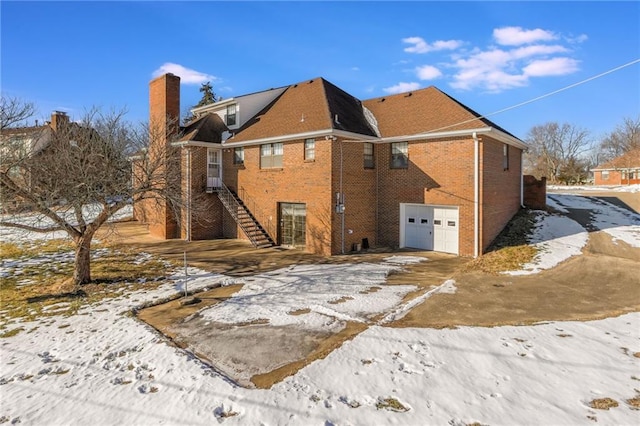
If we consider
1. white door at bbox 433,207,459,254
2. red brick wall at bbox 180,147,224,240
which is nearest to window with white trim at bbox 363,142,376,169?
white door at bbox 433,207,459,254

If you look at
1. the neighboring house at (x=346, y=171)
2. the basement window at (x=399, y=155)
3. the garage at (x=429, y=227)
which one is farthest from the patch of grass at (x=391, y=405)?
the basement window at (x=399, y=155)

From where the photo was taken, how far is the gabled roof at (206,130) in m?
20.2

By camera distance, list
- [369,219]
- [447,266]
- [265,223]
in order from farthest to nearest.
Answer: [265,223], [369,219], [447,266]

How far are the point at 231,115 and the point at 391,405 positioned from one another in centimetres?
2015

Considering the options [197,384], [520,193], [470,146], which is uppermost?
[470,146]

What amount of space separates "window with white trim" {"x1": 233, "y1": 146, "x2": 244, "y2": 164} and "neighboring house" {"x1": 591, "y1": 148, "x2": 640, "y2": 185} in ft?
168

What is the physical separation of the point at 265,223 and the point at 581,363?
49.2 feet

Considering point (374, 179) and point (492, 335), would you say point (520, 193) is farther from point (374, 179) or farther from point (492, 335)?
point (492, 335)

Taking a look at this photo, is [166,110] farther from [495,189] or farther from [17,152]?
[495,189]

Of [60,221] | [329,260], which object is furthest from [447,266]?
[60,221]

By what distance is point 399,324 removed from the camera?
25.7ft

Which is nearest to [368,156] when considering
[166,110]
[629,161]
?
[166,110]

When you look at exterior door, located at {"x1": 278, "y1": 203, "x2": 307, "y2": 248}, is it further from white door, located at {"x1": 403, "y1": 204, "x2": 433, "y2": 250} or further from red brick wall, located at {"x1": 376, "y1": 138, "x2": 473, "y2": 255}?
white door, located at {"x1": 403, "y1": 204, "x2": 433, "y2": 250}

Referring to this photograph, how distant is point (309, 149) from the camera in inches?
665
